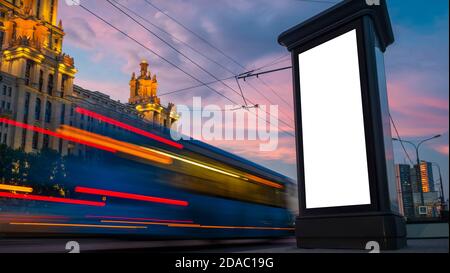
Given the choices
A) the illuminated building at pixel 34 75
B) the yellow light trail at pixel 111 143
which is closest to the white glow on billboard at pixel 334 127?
the yellow light trail at pixel 111 143

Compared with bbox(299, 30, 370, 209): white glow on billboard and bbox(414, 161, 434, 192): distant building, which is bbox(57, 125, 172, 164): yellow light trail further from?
bbox(414, 161, 434, 192): distant building

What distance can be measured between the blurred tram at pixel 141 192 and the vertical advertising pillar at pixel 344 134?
2701mm

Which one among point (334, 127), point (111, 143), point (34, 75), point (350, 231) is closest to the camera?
point (350, 231)

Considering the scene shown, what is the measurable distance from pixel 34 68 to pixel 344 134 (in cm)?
6670

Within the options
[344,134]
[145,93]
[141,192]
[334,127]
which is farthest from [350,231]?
[145,93]

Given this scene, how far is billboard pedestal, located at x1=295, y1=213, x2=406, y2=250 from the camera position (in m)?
6.11

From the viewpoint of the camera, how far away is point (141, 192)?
771 cm

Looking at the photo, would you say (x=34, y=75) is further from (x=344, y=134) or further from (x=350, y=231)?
(x=350, y=231)

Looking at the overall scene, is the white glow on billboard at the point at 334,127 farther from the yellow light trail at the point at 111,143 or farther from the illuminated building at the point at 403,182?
the illuminated building at the point at 403,182
